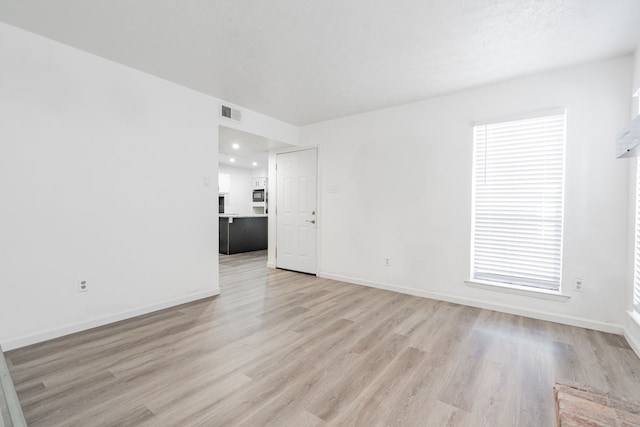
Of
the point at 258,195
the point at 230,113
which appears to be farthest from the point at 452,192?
the point at 258,195

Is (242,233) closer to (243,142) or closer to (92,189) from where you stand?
(243,142)

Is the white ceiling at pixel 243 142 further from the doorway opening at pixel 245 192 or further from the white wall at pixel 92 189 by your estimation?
the white wall at pixel 92 189

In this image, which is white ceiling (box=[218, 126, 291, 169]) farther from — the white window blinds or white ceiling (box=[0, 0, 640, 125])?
the white window blinds

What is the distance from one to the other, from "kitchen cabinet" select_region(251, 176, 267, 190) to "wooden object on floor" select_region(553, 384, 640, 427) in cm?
924

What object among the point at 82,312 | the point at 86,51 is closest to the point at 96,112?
the point at 86,51

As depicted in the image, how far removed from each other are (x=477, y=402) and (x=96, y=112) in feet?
13.1

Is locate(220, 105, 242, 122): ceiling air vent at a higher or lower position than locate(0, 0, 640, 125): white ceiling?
lower

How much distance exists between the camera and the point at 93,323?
2793mm

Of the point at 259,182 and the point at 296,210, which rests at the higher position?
the point at 259,182

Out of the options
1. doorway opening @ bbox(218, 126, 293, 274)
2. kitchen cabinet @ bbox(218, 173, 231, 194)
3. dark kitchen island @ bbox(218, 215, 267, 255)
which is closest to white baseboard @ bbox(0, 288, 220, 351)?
doorway opening @ bbox(218, 126, 293, 274)

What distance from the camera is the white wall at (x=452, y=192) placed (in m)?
2.82

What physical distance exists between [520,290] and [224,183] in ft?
27.9

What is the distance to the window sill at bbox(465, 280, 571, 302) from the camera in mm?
3044

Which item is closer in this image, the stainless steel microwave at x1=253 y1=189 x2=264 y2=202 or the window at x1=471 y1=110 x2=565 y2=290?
the window at x1=471 y1=110 x2=565 y2=290
